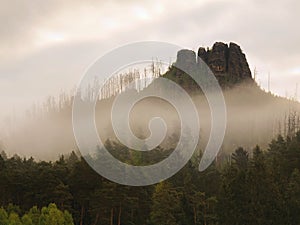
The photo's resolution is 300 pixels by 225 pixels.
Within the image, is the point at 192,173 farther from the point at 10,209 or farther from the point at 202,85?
the point at 202,85

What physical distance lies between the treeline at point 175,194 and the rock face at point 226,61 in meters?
73.9

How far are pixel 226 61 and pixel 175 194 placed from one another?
89072mm

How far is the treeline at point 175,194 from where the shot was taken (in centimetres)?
3444

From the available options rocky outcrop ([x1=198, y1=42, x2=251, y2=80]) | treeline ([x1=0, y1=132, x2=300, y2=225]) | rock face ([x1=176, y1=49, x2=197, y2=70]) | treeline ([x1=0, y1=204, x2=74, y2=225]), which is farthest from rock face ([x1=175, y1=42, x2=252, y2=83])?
treeline ([x1=0, y1=204, x2=74, y2=225])

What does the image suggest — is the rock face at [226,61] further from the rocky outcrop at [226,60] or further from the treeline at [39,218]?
the treeline at [39,218]

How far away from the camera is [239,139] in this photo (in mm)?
114125

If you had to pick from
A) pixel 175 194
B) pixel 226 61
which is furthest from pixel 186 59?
pixel 175 194

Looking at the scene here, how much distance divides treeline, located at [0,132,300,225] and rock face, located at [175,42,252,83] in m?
73.9

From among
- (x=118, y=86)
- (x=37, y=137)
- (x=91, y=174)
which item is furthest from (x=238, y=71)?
(x=91, y=174)

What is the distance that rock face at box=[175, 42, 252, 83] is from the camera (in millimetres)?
127750

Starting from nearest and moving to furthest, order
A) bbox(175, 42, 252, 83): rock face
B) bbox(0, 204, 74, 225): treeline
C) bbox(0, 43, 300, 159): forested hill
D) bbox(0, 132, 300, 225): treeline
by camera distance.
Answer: bbox(0, 132, 300, 225): treeline < bbox(0, 204, 74, 225): treeline < bbox(0, 43, 300, 159): forested hill < bbox(175, 42, 252, 83): rock face

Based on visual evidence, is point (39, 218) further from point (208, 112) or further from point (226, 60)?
point (226, 60)

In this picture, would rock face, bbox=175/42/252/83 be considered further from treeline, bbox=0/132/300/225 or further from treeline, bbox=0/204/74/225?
treeline, bbox=0/204/74/225

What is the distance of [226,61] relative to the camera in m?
129
